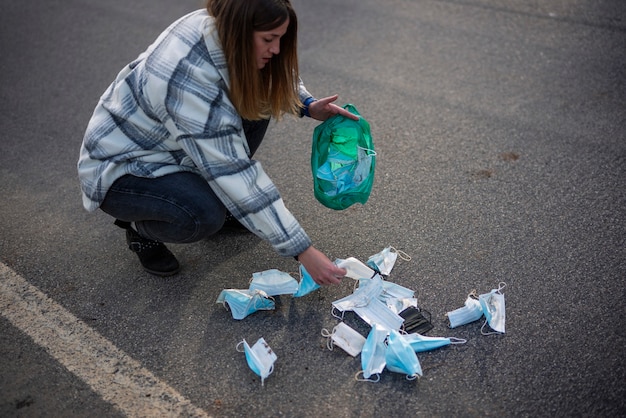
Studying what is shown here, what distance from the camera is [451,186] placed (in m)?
3.48

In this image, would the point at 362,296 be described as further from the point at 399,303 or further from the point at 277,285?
the point at 277,285

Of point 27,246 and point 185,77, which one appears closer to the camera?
point 185,77

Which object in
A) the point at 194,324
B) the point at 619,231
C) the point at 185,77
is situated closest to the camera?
the point at 185,77

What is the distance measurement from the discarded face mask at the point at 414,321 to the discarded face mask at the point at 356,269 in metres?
0.24

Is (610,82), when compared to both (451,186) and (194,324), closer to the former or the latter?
(451,186)

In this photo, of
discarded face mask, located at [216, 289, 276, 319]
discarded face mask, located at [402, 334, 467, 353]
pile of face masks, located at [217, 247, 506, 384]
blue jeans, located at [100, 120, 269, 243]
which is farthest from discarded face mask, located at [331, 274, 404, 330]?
blue jeans, located at [100, 120, 269, 243]

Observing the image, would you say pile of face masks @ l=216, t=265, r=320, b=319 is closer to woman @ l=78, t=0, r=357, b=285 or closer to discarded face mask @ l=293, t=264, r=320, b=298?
discarded face mask @ l=293, t=264, r=320, b=298

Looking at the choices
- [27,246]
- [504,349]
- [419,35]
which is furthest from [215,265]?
[419,35]

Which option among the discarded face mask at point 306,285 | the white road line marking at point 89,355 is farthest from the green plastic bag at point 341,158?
the white road line marking at point 89,355

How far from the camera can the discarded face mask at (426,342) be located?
248 cm

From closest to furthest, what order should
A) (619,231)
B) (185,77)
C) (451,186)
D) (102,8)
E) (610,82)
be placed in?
(185,77) < (619,231) < (451,186) < (610,82) < (102,8)

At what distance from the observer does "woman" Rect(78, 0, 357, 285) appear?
88.0 inches

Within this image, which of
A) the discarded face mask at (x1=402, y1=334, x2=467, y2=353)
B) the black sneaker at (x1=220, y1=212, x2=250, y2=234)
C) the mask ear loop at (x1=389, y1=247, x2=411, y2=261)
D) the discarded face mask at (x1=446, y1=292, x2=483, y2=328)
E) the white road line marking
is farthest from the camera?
the black sneaker at (x1=220, y1=212, x2=250, y2=234)

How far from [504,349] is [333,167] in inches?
46.0
